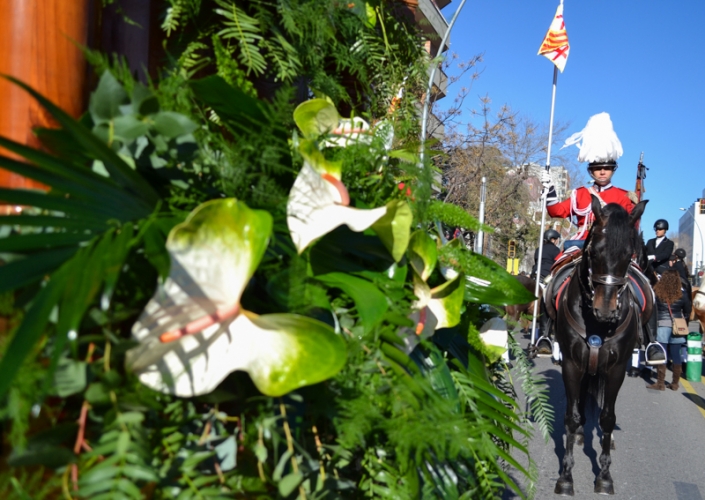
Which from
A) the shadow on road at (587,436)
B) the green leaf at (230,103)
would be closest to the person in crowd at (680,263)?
the shadow on road at (587,436)

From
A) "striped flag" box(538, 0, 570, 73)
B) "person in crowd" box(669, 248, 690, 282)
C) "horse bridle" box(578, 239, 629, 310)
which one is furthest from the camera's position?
"striped flag" box(538, 0, 570, 73)

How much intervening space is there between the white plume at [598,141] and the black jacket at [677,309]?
15.9ft

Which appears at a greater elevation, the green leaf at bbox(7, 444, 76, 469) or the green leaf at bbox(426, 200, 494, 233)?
the green leaf at bbox(426, 200, 494, 233)

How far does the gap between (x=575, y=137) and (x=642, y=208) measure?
1908mm

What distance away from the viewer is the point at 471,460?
1.20 m

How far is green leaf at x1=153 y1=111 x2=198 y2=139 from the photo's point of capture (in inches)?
32.1

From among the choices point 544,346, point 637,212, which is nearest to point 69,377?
point 637,212

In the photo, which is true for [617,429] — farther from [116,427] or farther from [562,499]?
[116,427]

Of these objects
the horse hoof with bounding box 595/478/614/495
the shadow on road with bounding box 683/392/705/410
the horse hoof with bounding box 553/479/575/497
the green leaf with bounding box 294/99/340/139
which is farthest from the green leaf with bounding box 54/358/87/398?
the shadow on road with bounding box 683/392/705/410

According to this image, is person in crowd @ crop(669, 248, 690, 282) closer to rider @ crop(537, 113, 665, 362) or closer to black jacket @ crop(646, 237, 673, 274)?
black jacket @ crop(646, 237, 673, 274)

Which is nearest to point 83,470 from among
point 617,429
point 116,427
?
point 116,427

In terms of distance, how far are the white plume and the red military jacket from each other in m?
0.33

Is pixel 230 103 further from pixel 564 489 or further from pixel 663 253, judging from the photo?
pixel 663 253

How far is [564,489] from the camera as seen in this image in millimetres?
5105
